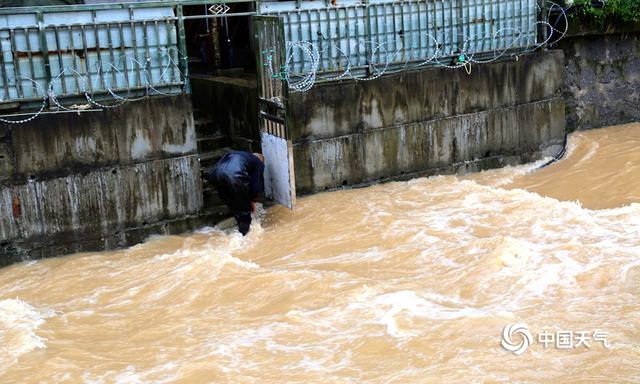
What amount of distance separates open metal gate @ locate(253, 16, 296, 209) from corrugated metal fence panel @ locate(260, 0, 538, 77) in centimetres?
62

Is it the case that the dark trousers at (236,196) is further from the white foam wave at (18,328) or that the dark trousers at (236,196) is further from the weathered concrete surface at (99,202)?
the white foam wave at (18,328)

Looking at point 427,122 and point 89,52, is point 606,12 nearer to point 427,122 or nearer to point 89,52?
point 427,122

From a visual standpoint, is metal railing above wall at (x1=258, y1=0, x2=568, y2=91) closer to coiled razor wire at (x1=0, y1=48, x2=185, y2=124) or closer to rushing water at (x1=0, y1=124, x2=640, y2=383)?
coiled razor wire at (x1=0, y1=48, x2=185, y2=124)

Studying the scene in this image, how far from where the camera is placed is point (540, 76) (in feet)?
46.0

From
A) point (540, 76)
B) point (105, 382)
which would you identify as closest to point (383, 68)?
point (540, 76)

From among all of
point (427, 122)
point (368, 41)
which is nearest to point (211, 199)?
point (368, 41)

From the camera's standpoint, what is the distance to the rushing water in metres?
7.04

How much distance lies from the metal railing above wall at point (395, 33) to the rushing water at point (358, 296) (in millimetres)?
2094

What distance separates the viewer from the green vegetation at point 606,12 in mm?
14789

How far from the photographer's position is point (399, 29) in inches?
502

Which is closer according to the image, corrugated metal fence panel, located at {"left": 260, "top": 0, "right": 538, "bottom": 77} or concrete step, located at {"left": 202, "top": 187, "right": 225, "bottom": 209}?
concrete step, located at {"left": 202, "top": 187, "right": 225, "bottom": 209}

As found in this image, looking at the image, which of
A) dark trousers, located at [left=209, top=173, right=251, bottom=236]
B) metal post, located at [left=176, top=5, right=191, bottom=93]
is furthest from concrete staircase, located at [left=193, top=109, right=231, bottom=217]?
metal post, located at [left=176, top=5, right=191, bottom=93]

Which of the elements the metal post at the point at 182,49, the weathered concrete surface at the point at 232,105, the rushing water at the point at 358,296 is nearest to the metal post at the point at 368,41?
the weathered concrete surface at the point at 232,105

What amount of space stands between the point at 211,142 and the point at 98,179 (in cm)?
279
